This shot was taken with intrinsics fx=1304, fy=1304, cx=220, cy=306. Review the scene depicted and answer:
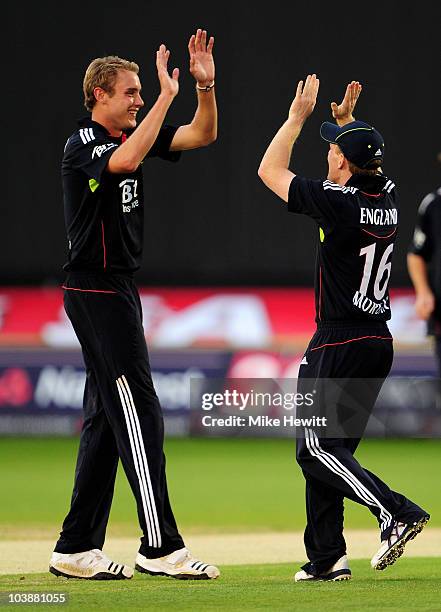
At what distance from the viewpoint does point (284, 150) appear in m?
5.51

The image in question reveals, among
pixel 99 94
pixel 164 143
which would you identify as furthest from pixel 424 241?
pixel 99 94

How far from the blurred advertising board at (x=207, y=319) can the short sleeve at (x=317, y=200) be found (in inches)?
343

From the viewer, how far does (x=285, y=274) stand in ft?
48.7

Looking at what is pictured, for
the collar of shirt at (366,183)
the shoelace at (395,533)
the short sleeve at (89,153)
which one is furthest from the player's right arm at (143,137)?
the shoelace at (395,533)

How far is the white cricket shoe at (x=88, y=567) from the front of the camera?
5512mm

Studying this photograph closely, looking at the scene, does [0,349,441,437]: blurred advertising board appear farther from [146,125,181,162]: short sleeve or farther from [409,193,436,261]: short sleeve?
[146,125,181,162]: short sleeve

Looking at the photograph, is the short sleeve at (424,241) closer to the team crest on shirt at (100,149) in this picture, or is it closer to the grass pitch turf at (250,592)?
the grass pitch turf at (250,592)

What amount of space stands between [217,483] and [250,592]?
539cm

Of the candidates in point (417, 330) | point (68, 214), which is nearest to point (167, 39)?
point (417, 330)

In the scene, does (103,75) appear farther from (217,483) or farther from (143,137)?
(217,483)

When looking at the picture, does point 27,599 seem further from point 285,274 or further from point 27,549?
point 285,274

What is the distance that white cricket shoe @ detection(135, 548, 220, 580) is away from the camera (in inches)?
215

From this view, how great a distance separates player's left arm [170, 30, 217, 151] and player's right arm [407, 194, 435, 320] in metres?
4.01

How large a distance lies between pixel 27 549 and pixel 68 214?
212 cm
